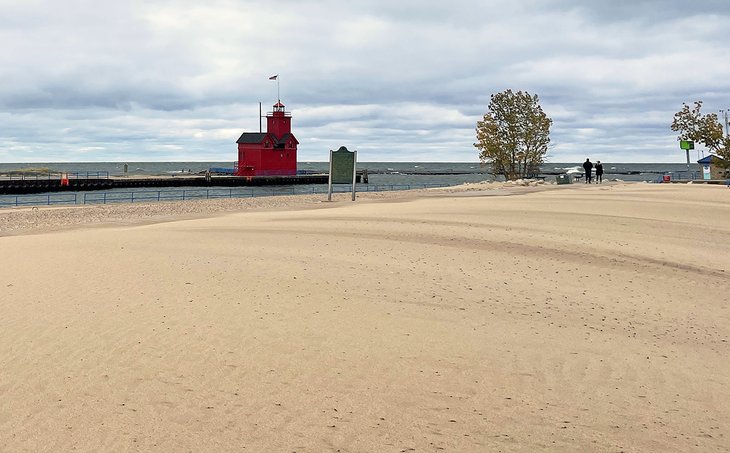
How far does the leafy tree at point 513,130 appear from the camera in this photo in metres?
58.7

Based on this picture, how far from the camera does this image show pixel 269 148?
95.6 metres

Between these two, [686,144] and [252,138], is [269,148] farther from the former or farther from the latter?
[686,144]

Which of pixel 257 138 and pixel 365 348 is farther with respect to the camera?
pixel 257 138

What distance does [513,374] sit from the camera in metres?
6.93

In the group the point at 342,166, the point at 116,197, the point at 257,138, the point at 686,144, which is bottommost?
the point at 116,197

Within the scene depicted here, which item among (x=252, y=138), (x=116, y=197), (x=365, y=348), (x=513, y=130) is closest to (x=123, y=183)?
(x=252, y=138)

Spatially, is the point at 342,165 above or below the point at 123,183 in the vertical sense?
below

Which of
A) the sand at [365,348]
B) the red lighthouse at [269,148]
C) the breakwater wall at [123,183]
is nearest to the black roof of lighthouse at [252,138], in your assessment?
the red lighthouse at [269,148]

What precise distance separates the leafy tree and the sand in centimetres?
4430

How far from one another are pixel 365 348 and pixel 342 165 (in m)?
29.9

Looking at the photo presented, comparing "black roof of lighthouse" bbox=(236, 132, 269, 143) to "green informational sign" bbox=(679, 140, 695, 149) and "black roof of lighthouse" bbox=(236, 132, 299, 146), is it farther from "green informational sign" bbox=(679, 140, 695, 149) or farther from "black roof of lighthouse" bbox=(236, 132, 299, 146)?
"green informational sign" bbox=(679, 140, 695, 149)

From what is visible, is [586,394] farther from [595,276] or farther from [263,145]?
[263,145]

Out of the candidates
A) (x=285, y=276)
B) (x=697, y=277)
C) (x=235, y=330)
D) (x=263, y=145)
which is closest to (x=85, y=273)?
(x=285, y=276)

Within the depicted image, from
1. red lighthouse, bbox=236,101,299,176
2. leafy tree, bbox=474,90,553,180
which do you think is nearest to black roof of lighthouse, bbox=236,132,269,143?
red lighthouse, bbox=236,101,299,176
